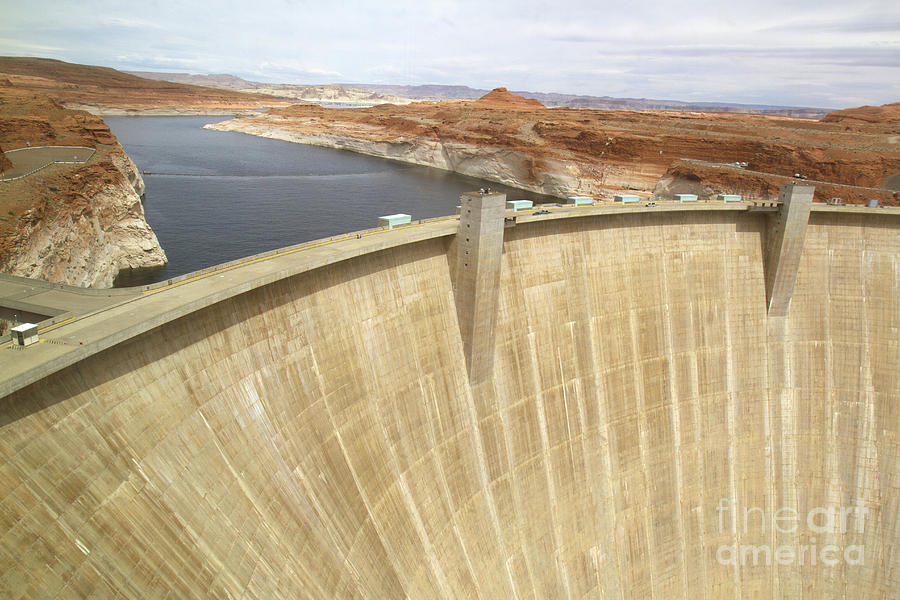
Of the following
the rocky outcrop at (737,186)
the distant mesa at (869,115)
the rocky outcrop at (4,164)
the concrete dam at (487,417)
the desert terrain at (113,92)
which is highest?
the desert terrain at (113,92)

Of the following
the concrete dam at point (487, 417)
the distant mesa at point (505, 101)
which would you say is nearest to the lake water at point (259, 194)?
the concrete dam at point (487, 417)

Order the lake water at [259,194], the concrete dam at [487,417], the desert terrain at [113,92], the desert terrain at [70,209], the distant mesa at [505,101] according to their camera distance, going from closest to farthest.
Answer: the concrete dam at [487,417], the desert terrain at [70,209], the lake water at [259,194], the desert terrain at [113,92], the distant mesa at [505,101]

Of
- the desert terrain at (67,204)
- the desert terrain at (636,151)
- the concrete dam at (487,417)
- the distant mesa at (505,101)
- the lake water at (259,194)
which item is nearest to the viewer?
the concrete dam at (487,417)

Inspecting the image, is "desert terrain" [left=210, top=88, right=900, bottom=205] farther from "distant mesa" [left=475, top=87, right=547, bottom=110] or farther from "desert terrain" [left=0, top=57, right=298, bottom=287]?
"desert terrain" [left=0, top=57, right=298, bottom=287]

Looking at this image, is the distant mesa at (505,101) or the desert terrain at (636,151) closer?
the desert terrain at (636,151)

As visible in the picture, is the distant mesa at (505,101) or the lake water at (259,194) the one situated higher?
the distant mesa at (505,101)

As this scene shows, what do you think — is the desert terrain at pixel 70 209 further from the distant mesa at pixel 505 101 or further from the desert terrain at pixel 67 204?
the distant mesa at pixel 505 101

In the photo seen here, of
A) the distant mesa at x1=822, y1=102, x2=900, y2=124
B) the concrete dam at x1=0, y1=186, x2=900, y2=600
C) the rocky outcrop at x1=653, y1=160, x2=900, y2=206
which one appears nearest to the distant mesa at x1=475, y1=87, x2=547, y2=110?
the distant mesa at x1=822, y1=102, x2=900, y2=124

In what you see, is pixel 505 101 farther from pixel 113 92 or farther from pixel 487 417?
pixel 487 417
